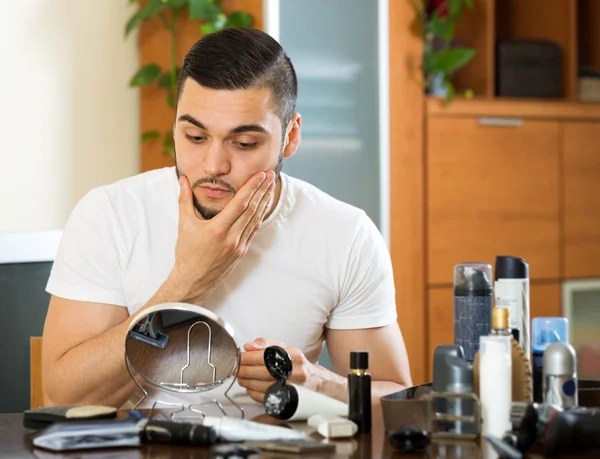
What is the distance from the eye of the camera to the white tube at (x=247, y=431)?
3.81ft

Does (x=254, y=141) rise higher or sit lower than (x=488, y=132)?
lower

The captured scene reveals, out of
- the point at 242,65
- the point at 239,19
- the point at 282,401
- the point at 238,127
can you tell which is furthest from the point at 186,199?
the point at 239,19

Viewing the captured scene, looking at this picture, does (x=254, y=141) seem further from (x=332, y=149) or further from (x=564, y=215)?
(x=564, y=215)

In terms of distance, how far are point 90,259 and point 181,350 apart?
0.46 m

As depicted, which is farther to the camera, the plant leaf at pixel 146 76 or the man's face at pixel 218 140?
the plant leaf at pixel 146 76

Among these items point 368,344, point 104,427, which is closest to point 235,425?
point 104,427

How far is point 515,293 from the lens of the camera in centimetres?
137

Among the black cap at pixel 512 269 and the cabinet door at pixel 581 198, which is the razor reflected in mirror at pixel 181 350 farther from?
the cabinet door at pixel 581 198

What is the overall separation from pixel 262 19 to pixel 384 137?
0.58 m

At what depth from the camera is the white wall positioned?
3.04m

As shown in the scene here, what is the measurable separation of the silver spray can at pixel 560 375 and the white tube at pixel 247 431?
33 centimetres

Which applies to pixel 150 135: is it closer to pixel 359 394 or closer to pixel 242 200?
pixel 242 200

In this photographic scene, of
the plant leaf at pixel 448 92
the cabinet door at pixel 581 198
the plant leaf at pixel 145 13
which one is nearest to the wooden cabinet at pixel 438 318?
the cabinet door at pixel 581 198

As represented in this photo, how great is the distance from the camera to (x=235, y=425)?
3.85ft
